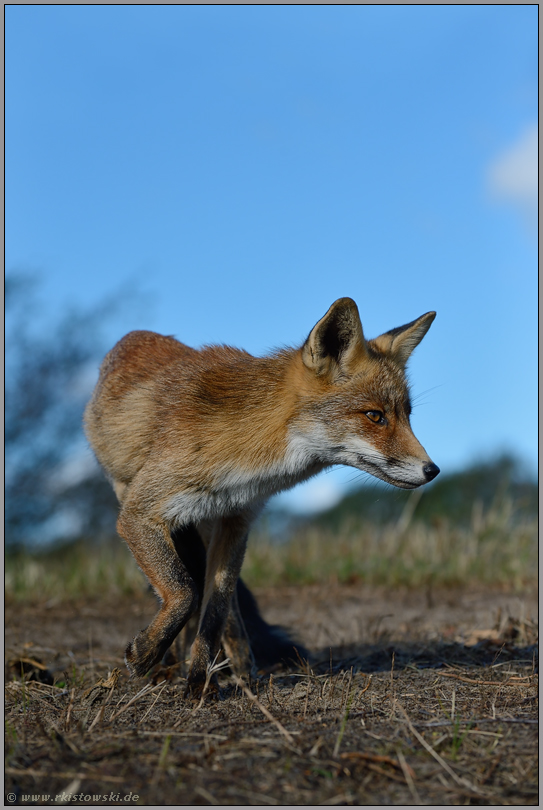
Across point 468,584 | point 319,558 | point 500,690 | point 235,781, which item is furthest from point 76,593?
point 235,781

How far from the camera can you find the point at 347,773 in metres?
3.14

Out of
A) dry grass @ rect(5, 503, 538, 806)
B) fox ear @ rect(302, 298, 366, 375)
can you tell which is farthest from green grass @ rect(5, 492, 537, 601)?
fox ear @ rect(302, 298, 366, 375)

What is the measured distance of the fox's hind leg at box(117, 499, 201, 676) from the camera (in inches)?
187

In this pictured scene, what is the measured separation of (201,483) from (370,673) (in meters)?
1.88

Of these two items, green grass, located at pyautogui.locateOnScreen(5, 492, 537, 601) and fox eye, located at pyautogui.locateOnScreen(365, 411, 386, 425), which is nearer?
fox eye, located at pyautogui.locateOnScreen(365, 411, 386, 425)

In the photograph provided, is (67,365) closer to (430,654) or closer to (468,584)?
(468,584)

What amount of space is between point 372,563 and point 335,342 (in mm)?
6344

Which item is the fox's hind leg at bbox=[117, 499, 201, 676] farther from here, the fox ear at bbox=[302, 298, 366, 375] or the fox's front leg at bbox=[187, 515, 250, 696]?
the fox ear at bbox=[302, 298, 366, 375]

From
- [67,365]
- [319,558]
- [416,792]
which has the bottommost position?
[416,792]

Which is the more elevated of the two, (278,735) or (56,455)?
(56,455)

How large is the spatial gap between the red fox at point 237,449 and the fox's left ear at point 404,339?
8cm

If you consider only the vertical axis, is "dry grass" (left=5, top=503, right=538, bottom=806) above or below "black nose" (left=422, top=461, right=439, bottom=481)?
below

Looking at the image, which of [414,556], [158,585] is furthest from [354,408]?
[414,556]

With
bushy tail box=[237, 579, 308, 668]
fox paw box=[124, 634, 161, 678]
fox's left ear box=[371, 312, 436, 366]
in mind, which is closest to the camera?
fox paw box=[124, 634, 161, 678]
